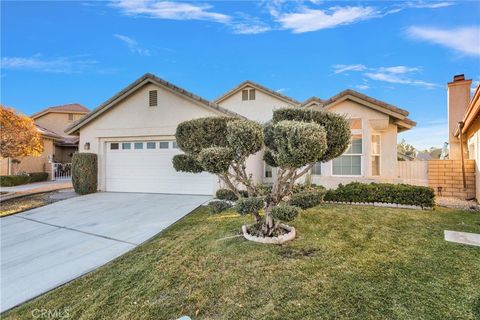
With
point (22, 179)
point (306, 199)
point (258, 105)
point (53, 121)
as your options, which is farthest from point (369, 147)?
point (53, 121)

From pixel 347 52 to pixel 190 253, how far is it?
12.3 m

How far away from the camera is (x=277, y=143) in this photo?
4461 mm

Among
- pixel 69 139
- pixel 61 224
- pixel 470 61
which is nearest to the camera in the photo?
pixel 61 224

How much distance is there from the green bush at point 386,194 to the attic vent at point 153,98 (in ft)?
30.2

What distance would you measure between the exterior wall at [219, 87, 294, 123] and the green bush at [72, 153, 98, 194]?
35.2 ft

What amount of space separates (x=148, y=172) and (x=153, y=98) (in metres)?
3.76

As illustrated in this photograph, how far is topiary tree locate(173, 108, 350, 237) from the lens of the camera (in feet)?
13.4

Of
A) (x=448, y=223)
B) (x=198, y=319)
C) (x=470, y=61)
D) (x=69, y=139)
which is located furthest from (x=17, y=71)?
(x=470, y=61)

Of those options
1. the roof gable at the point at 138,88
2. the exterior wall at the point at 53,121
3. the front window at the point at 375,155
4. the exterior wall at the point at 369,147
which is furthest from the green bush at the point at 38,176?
the front window at the point at 375,155

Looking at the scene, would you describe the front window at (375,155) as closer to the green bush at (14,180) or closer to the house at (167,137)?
the house at (167,137)

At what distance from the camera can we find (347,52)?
39.4 ft

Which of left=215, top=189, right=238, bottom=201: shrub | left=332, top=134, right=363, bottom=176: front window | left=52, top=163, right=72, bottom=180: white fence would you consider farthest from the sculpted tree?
left=332, top=134, right=363, bottom=176: front window

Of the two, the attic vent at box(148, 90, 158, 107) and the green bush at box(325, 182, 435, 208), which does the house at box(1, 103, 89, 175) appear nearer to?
the attic vent at box(148, 90, 158, 107)

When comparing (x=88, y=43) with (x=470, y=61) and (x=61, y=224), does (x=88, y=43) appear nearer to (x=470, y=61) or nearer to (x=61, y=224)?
(x=61, y=224)
